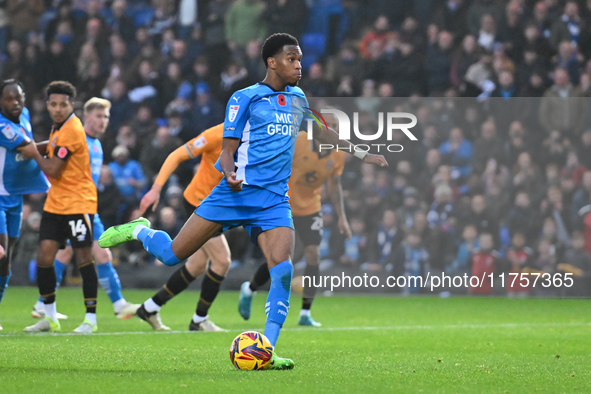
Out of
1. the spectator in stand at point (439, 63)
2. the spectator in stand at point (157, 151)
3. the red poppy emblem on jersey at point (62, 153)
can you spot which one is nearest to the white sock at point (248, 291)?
the red poppy emblem on jersey at point (62, 153)

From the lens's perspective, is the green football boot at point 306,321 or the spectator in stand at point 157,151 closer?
the green football boot at point 306,321

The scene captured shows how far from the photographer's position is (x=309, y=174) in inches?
391

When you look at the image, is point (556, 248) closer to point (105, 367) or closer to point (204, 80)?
point (204, 80)

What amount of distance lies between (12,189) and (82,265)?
111cm

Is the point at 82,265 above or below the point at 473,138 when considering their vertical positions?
below

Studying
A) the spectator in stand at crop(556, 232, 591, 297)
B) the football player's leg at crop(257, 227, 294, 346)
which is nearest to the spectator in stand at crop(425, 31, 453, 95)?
the spectator in stand at crop(556, 232, 591, 297)

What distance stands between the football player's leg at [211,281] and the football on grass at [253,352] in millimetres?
3274

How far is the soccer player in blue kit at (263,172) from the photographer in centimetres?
557

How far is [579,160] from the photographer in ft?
46.0

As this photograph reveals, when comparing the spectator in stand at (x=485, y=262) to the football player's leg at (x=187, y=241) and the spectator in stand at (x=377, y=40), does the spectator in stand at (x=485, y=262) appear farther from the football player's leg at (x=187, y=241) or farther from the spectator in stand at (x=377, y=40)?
the football player's leg at (x=187, y=241)

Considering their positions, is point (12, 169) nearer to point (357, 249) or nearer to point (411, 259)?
point (357, 249)

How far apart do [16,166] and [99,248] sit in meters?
1.43

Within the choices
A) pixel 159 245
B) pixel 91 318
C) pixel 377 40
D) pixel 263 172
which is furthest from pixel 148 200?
pixel 377 40

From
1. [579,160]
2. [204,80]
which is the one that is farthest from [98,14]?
[579,160]
